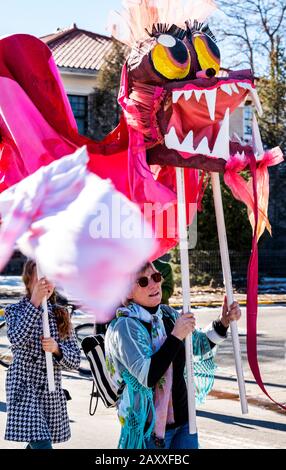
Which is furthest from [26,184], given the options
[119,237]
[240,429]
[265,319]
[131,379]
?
[265,319]

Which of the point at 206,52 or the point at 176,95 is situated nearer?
the point at 176,95

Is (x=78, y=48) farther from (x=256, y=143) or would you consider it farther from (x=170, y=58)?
(x=170, y=58)

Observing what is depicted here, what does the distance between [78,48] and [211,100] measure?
105 feet

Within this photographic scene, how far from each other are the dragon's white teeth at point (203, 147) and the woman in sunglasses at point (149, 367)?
27.4 inches

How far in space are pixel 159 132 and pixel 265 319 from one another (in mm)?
13248

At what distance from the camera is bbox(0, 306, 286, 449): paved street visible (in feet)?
24.7

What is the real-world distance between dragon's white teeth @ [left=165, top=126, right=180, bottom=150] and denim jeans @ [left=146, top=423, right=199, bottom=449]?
4.73 feet

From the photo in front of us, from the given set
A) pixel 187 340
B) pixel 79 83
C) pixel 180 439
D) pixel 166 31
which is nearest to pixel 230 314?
pixel 187 340

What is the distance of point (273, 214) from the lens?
3045 centimetres

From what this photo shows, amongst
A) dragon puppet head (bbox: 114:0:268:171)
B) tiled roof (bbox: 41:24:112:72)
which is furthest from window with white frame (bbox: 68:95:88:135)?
dragon puppet head (bbox: 114:0:268:171)

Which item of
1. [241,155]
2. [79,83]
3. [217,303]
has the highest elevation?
[79,83]

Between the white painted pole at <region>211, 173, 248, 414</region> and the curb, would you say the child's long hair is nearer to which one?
the white painted pole at <region>211, 173, 248, 414</region>

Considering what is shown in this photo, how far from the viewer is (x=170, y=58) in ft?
15.9

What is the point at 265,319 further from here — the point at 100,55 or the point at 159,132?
the point at 100,55
